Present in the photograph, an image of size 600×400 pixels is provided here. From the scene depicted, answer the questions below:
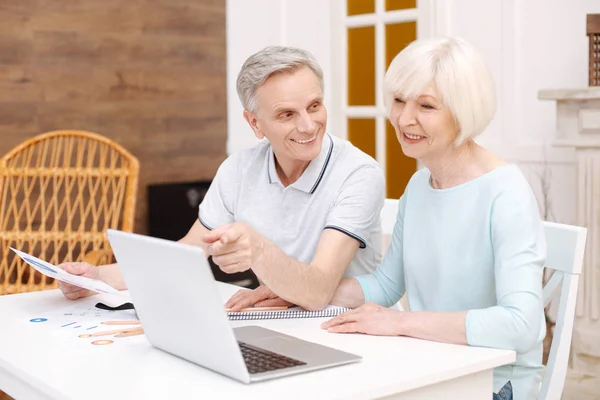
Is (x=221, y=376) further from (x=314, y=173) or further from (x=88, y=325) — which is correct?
(x=314, y=173)

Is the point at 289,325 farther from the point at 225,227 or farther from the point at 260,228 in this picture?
the point at 260,228

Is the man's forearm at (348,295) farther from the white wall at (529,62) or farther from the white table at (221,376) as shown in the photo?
the white wall at (529,62)

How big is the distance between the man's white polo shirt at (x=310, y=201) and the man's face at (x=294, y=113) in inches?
3.0

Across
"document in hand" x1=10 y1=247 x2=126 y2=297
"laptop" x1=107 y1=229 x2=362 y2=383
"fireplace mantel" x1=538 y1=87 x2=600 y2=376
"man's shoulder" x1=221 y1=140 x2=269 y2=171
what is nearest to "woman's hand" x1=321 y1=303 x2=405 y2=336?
"laptop" x1=107 y1=229 x2=362 y2=383

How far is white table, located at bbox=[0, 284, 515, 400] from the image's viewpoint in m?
1.32

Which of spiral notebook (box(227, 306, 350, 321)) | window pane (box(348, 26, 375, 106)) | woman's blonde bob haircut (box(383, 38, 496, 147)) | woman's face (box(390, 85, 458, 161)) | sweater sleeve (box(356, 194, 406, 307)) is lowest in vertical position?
spiral notebook (box(227, 306, 350, 321))

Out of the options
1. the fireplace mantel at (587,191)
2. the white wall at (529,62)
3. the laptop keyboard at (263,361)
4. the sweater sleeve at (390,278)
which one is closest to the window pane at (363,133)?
the white wall at (529,62)

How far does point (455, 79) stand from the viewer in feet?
5.50

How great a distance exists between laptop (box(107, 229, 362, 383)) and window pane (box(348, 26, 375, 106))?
3.52 metres

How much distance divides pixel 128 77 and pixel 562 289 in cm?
347

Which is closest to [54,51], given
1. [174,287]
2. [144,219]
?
[144,219]

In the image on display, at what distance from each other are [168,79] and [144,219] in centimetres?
80

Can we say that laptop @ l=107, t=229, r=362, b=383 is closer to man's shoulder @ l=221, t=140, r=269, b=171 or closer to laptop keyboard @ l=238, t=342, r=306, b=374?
laptop keyboard @ l=238, t=342, r=306, b=374

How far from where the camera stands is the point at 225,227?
64.7 inches
